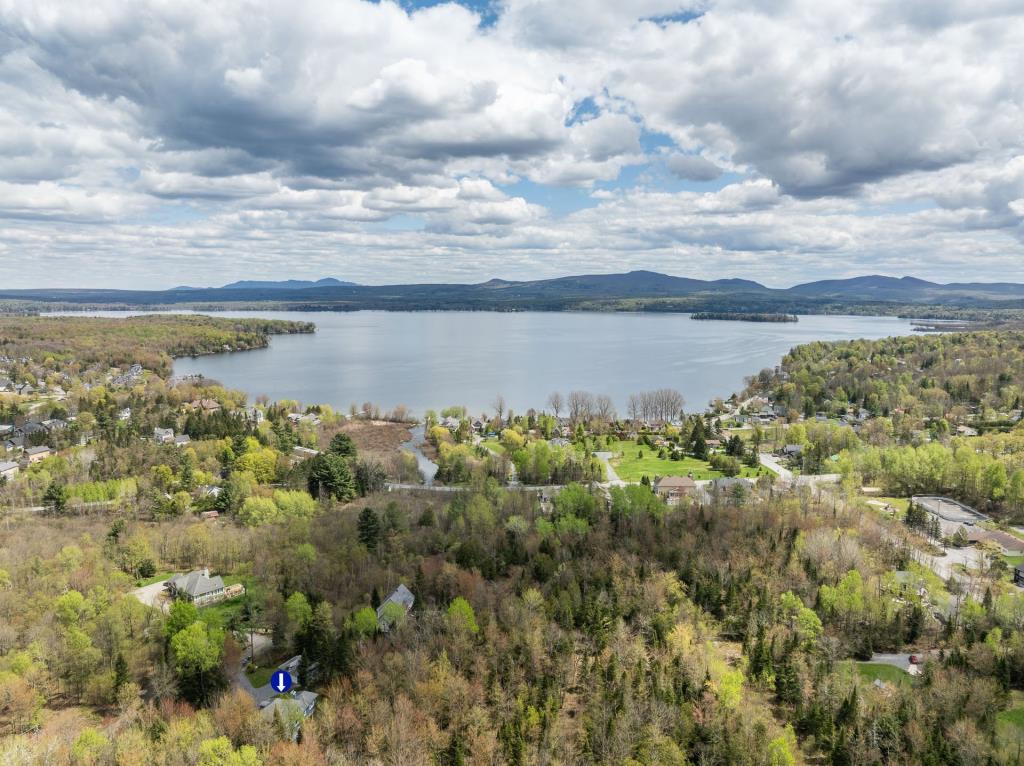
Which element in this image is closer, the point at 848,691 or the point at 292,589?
the point at 848,691

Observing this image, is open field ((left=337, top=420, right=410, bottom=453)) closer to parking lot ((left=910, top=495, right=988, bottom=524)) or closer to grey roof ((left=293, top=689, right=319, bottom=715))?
grey roof ((left=293, top=689, right=319, bottom=715))

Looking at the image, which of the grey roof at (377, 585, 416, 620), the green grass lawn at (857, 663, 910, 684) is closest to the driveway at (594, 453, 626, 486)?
the grey roof at (377, 585, 416, 620)

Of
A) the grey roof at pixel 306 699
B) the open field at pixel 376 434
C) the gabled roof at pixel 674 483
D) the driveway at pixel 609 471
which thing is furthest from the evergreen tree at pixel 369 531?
the open field at pixel 376 434

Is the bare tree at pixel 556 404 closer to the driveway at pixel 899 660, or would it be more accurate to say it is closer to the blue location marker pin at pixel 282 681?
the driveway at pixel 899 660

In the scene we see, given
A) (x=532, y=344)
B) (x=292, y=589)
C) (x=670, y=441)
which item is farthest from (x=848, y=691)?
(x=532, y=344)

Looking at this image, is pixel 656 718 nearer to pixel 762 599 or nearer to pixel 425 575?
pixel 762 599

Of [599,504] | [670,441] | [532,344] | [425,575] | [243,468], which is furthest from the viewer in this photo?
[532,344]

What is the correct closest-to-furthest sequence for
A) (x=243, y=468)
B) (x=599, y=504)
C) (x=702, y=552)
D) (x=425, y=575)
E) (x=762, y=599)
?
1. (x=762, y=599)
2. (x=425, y=575)
3. (x=702, y=552)
4. (x=599, y=504)
5. (x=243, y=468)
